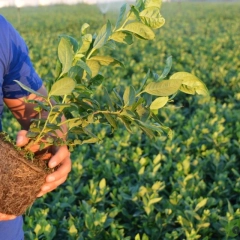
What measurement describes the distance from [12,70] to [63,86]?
39 centimetres

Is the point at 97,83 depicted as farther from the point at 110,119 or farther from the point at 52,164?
the point at 52,164

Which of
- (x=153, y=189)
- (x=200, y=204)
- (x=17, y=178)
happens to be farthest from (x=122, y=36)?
(x=153, y=189)

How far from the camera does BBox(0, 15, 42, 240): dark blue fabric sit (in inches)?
62.7

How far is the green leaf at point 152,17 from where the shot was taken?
141cm

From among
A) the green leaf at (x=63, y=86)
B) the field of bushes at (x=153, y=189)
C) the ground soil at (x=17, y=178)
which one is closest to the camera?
the green leaf at (x=63, y=86)

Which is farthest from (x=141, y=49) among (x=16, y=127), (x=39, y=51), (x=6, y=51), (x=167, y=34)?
(x=6, y=51)

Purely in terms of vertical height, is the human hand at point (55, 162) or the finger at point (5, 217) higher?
the human hand at point (55, 162)

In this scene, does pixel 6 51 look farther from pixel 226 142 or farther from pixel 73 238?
pixel 226 142

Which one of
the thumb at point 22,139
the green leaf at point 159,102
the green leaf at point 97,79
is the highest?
the green leaf at point 97,79

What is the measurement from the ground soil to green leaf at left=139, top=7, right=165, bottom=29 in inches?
22.5

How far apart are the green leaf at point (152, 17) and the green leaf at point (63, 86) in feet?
0.96

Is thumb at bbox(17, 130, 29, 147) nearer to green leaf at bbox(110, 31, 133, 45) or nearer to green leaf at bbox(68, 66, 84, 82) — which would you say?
green leaf at bbox(68, 66, 84, 82)

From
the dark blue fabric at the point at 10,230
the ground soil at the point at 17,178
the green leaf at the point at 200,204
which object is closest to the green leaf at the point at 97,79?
the ground soil at the point at 17,178

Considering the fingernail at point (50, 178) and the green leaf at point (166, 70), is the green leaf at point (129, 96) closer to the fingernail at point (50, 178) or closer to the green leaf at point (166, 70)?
the green leaf at point (166, 70)
